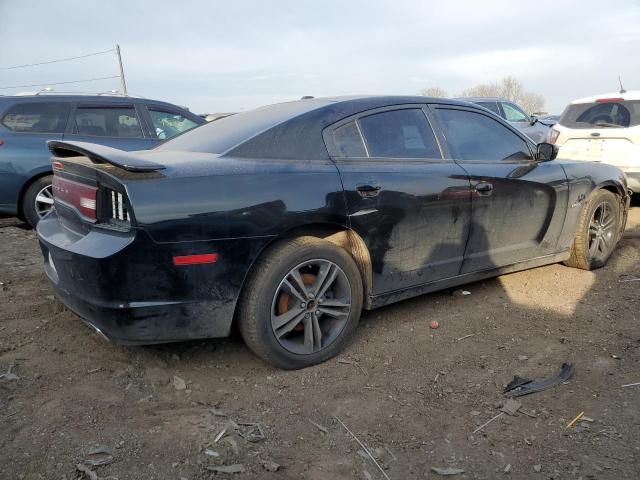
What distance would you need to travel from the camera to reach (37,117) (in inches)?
250

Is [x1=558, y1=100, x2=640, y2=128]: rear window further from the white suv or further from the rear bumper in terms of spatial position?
the rear bumper

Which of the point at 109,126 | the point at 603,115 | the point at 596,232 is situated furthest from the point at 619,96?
the point at 109,126

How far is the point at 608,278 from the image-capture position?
15.2 feet

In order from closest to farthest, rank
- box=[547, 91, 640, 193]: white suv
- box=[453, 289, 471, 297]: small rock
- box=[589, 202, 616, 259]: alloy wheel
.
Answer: box=[453, 289, 471, 297]: small rock < box=[589, 202, 616, 259]: alloy wheel < box=[547, 91, 640, 193]: white suv

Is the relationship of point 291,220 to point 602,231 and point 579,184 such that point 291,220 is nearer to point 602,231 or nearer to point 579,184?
point 579,184

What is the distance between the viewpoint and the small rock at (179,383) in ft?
9.41

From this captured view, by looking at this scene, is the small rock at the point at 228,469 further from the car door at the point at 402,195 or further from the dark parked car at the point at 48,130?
the dark parked car at the point at 48,130

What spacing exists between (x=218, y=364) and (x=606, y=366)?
226cm

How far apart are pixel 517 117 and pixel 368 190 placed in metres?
10.4

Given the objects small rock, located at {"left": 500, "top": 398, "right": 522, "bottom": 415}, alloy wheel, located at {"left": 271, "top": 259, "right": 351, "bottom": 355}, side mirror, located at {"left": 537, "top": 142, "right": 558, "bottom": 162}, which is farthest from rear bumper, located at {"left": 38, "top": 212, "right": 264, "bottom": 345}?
side mirror, located at {"left": 537, "top": 142, "right": 558, "bottom": 162}

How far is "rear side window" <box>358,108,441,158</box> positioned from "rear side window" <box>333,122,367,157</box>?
6 cm

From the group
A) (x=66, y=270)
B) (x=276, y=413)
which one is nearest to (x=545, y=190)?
(x=276, y=413)

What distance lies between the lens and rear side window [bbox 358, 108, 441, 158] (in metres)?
3.36

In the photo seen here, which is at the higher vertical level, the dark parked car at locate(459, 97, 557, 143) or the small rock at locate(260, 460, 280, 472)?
the dark parked car at locate(459, 97, 557, 143)
